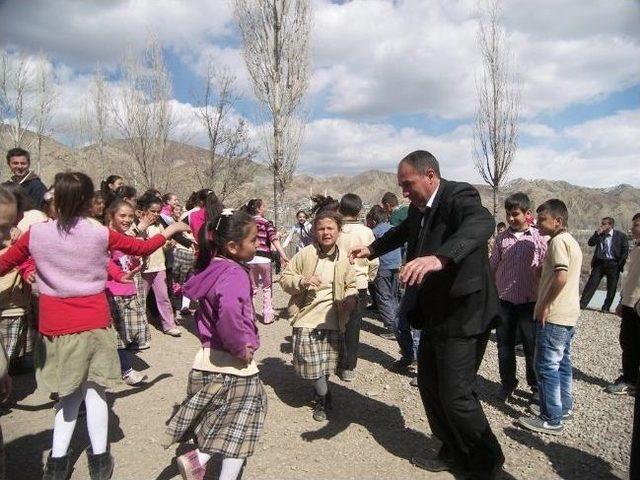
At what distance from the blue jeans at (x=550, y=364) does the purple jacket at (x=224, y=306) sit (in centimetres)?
230

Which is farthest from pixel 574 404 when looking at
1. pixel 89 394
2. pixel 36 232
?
pixel 36 232

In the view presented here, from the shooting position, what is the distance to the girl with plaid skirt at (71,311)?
2490mm

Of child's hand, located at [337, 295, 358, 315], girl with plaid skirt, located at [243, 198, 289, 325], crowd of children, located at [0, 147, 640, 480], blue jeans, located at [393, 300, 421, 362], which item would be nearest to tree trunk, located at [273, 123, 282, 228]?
girl with plaid skirt, located at [243, 198, 289, 325]

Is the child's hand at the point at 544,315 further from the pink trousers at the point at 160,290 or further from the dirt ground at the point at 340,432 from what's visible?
the pink trousers at the point at 160,290

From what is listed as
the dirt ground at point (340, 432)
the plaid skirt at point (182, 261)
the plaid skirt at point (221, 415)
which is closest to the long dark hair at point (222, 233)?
the plaid skirt at point (221, 415)

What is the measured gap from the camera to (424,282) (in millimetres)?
2793

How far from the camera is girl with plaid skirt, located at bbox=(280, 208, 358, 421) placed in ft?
11.9

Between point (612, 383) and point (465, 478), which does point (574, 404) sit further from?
point (465, 478)

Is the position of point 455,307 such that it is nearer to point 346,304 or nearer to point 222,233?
point 346,304

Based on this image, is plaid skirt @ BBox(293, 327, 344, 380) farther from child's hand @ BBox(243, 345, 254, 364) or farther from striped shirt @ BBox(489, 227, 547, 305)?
striped shirt @ BBox(489, 227, 547, 305)

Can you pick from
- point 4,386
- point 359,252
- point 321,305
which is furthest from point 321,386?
point 4,386

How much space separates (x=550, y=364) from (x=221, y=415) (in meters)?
2.50

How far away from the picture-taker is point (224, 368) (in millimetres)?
2486

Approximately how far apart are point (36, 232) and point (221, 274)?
1061 millimetres
